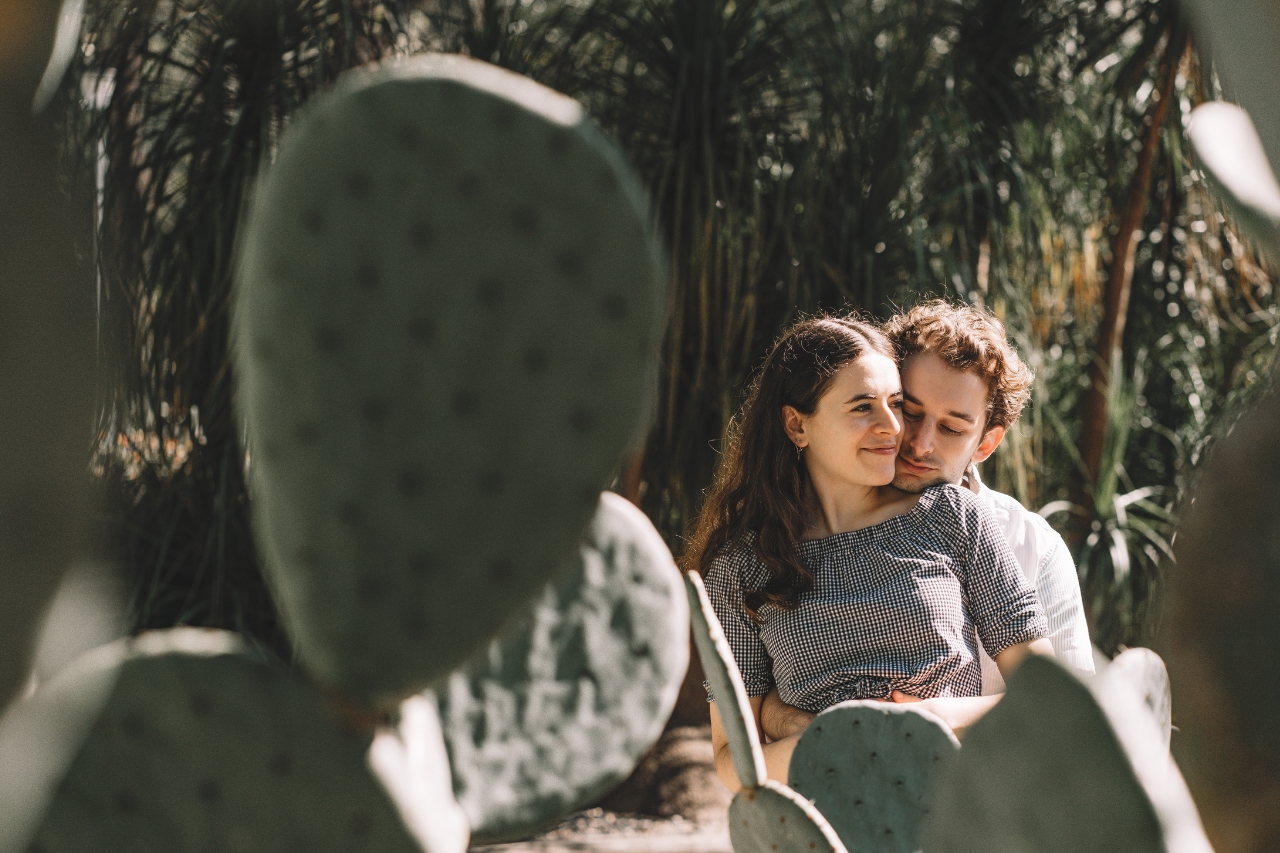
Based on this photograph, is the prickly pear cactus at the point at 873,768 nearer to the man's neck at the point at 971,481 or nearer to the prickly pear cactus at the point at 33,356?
the man's neck at the point at 971,481

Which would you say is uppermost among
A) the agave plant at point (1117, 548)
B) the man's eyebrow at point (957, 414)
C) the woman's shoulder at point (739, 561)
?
the man's eyebrow at point (957, 414)

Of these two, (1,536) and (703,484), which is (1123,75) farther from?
(1,536)

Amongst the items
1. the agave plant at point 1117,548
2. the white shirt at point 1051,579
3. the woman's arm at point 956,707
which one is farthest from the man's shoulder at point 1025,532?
the agave plant at point 1117,548

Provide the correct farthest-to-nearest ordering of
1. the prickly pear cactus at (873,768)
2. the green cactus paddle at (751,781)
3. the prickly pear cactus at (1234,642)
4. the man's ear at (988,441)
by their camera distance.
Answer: the man's ear at (988,441) → the prickly pear cactus at (873,768) → the green cactus paddle at (751,781) → the prickly pear cactus at (1234,642)

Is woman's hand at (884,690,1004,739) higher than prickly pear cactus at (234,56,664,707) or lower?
lower

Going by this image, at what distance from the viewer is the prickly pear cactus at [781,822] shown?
3.29 feet

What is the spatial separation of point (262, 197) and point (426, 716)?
15.5 inches

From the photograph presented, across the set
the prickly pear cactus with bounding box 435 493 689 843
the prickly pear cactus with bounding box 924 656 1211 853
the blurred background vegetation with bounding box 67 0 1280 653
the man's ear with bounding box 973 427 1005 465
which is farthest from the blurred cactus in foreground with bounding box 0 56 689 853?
the blurred background vegetation with bounding box 67 0 1280 653

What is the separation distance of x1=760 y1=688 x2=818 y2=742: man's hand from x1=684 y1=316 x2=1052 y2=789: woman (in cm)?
1

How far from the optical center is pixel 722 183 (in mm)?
3307

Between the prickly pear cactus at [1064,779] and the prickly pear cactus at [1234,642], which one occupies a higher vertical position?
the prickly pear cactus at [1234,642]

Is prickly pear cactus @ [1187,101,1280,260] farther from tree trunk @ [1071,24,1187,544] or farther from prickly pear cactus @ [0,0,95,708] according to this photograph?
tree trunk @ [1071,24,1187,544]

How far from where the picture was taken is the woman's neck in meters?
1.66

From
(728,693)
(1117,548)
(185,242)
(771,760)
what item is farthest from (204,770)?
(1117,548)
